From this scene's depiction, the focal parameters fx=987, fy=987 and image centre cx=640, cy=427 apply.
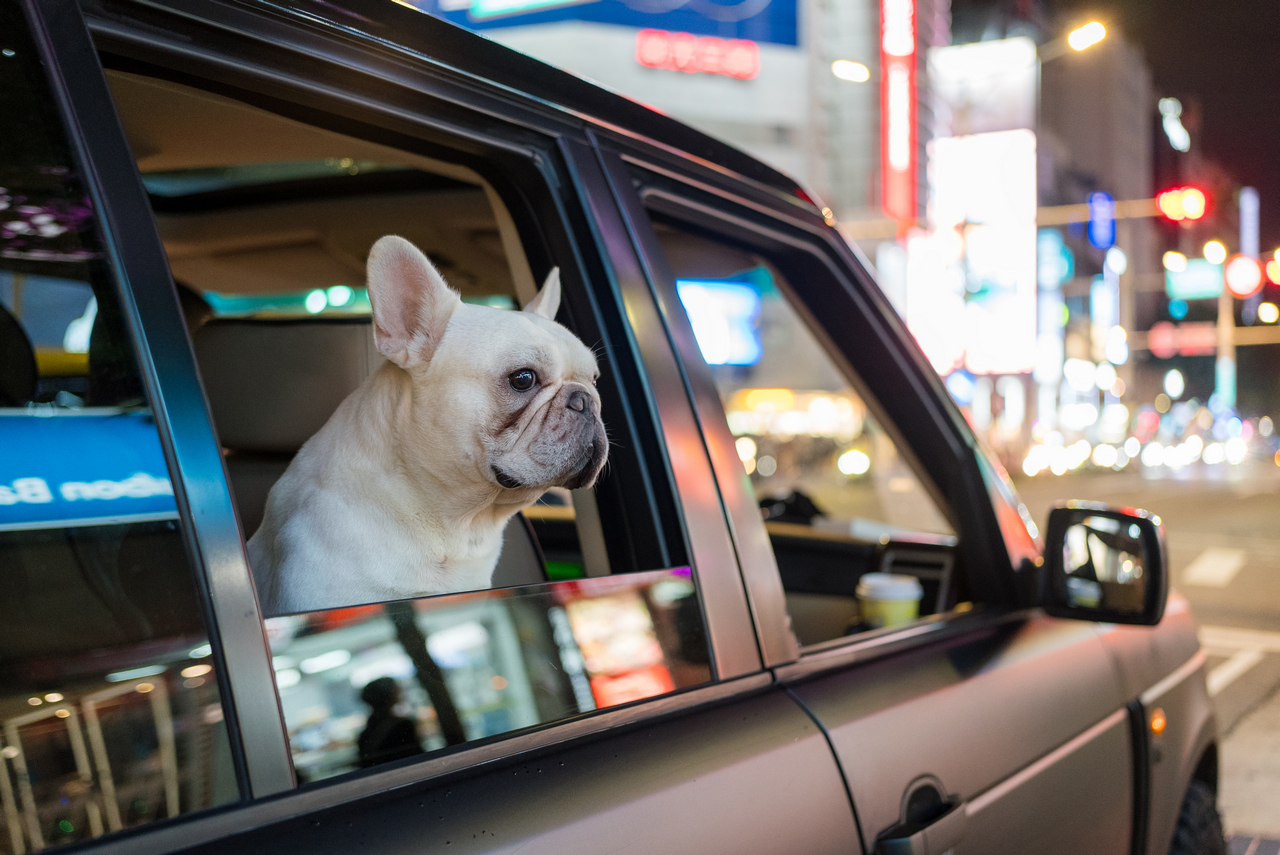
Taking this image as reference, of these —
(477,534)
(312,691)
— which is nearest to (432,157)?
(477,534)

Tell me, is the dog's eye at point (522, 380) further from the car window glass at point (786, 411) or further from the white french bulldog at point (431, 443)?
the car window glass at point (786, 411)

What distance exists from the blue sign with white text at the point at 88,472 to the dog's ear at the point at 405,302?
45cm

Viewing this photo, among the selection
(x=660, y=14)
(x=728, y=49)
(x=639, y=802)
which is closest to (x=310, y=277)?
(x=639, y=802)

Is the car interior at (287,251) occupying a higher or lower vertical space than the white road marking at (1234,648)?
higher

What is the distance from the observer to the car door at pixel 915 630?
152 centimetres

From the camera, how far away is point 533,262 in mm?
1706

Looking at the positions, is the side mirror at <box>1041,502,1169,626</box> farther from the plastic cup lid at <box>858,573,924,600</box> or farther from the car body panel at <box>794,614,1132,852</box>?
the plastic cup lid at <box>858,573,924,600</box>

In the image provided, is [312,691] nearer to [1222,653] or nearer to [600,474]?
[600,474]

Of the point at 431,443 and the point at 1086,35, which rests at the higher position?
the point at 1086,35

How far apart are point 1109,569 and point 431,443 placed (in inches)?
63.6

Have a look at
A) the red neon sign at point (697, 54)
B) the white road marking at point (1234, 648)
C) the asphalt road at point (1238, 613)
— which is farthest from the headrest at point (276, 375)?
the red neon sign at point (697, 54)

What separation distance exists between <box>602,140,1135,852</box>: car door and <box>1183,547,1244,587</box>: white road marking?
9.34m

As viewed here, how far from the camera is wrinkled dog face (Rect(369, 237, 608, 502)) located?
1408 mm

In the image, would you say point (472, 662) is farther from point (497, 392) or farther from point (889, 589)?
point (889, 589)
